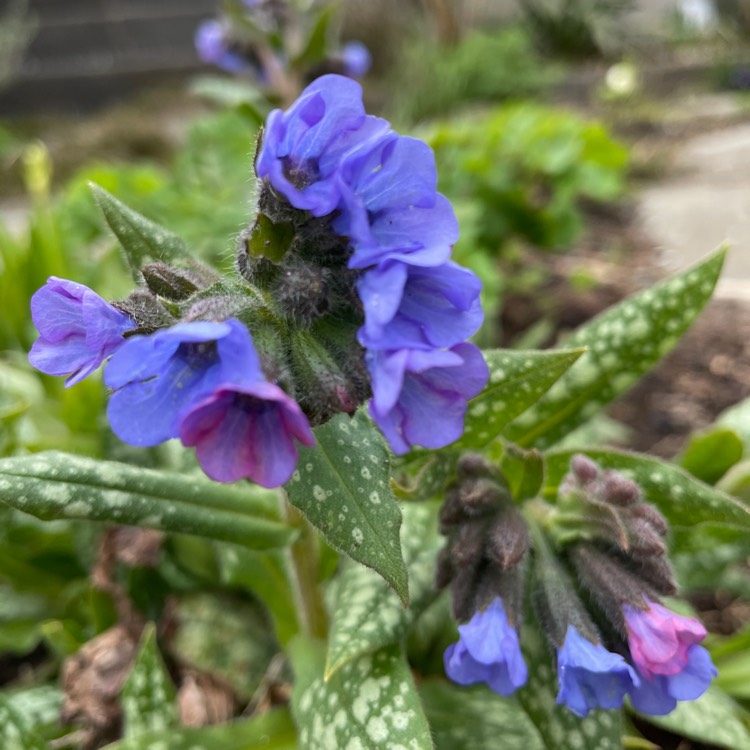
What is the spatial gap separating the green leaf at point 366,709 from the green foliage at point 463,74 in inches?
168

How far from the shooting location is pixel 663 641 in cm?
81

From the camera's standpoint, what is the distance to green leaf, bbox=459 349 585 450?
940 millimetres

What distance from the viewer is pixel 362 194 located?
0.71 meters

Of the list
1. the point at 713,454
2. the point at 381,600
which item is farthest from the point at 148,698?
the point at 713,454

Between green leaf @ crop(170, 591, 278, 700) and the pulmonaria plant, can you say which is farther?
green leaf @ crop(170, 591, 278, 700)

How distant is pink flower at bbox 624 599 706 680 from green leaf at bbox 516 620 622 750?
0.12 m

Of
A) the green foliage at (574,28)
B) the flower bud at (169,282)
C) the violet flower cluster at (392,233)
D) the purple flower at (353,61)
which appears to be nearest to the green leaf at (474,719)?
the violet flower cluster at (392,233)

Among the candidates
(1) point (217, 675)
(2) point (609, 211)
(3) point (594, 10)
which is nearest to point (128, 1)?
(3) point (594, 10)

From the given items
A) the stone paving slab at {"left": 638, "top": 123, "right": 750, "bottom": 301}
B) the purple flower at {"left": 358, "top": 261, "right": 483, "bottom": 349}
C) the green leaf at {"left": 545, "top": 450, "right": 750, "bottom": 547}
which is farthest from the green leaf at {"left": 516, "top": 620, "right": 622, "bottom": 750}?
the stone paving slab at {"left": 638, "top": 123, "right": 750, "bottom": 301}

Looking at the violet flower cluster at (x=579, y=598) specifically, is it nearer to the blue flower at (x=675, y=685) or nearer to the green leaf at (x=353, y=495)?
the blue flower at (x=675, y=685)

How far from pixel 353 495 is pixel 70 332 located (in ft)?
1.01

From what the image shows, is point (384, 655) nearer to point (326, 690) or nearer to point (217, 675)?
point (326, 690)

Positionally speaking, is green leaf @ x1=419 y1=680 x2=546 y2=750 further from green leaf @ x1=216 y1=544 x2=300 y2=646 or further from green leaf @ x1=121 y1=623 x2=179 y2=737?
green leaf @ x1=121 y1=623 x2=179 y2=737

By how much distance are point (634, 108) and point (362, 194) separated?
239 inches
